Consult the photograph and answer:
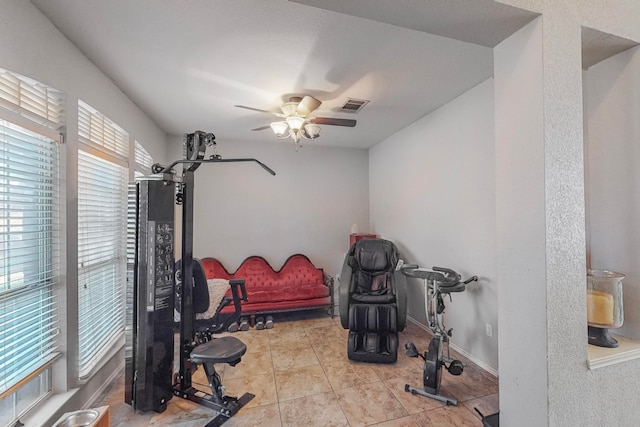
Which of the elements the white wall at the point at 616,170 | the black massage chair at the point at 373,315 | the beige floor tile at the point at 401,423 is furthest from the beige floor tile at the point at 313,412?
the white wall at the point at 616,170

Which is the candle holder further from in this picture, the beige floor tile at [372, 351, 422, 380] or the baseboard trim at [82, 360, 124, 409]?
the baseboard trim at [82, 360, 124, 409]

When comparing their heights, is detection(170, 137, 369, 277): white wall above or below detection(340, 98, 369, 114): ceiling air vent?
below

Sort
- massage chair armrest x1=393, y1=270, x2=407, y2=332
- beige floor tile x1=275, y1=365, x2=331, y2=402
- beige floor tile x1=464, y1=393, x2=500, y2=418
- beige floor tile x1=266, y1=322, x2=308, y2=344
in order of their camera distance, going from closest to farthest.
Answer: beige floor tile x1=464, y1=393, x2=500, y2=418
beige floor tile x1=275, y1=365, x2=331, y2=402
massage chair armrest x1=393, y1=270, x2=407, y2=332
beige floor tile x1=266, y1=322, x2=308, y2=344

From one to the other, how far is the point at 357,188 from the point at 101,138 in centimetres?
351

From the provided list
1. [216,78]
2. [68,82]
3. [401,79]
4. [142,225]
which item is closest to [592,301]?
[401,79]

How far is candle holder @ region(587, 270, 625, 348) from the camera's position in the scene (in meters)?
1.15

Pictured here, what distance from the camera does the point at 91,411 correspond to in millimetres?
1535

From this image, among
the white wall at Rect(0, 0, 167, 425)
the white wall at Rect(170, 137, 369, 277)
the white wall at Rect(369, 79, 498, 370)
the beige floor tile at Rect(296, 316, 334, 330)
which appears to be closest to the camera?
the white wall at Rect(0, 0, 167, 425)

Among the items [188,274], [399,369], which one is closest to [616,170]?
[399,369]

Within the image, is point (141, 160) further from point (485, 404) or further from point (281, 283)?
point (485, 404)

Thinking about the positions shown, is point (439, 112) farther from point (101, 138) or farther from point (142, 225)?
point (101, 138)

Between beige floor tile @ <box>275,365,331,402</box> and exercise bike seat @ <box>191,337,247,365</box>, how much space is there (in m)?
0.58

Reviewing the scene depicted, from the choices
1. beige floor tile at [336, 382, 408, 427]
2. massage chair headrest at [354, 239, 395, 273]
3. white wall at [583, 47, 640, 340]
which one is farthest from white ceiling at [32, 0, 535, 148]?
beige floor tile at [336, 382, 408, 427]

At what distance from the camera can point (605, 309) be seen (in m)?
1.16
